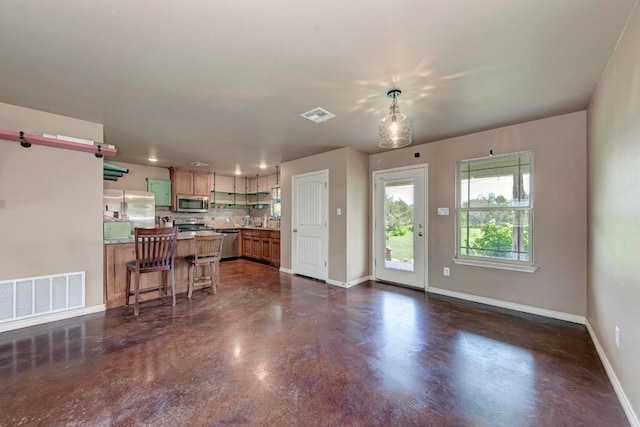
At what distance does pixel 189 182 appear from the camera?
262 inches

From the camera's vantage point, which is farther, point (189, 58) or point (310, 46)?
point (189, 58)

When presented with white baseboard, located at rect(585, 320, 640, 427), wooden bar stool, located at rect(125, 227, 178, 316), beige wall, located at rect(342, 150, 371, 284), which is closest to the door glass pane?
beige wall, located at rect(342, 150, 371, 284)

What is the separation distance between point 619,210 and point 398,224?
9.15 feet

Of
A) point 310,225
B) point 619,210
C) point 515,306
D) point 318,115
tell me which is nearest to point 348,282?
point 310,225

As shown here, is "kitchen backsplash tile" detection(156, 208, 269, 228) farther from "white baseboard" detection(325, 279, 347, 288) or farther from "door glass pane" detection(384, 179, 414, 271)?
"door glass pane" detection(384, 179, 414, 271)

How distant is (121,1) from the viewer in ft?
4.75

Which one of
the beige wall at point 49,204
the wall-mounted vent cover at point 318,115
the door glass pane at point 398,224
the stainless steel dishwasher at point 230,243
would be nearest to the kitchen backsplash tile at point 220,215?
the stainless steel dishwasher at point 230,243

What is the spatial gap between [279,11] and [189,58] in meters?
0.87

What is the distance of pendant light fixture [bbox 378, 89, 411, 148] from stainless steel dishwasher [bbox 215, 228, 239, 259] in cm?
573

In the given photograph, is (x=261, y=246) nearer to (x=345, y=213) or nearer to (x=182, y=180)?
(x=182, y=180)

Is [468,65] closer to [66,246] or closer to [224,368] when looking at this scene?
[224,368]

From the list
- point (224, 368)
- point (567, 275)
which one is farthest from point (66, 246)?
point (567, 275)

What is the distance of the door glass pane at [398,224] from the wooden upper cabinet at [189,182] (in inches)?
188

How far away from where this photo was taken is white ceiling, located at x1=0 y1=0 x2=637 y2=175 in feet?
5.02
